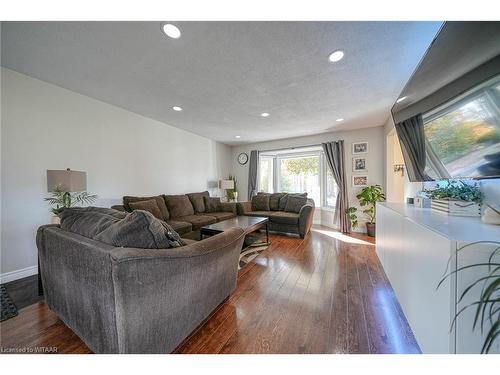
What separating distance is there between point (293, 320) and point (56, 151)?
3.37 m

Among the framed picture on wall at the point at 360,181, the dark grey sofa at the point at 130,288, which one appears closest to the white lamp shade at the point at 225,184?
the framed picture on wall at the point at 360,181

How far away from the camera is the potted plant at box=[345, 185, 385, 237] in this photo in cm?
362

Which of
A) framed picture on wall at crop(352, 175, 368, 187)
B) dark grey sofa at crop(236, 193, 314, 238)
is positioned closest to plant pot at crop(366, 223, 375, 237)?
framed picture on wall at crop(352, 175, 368, 187)

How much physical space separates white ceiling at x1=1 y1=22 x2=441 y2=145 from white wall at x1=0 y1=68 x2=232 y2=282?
244 mm

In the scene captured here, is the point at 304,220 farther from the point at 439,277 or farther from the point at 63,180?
the point at 63,180

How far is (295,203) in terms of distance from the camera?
4.03m

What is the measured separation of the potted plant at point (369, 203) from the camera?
3.62 meters

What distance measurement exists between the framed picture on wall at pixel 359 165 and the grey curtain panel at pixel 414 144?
6.46 ft

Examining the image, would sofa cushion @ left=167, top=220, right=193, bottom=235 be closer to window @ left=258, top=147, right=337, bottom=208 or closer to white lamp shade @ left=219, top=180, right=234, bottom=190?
white lamp shade @ left=219, top=180, right=234, bottom=190

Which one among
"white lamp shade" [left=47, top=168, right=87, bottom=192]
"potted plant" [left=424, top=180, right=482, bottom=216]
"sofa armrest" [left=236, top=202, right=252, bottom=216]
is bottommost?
"sofa armrest" [left=236, top=202, right=252, bottom=216]

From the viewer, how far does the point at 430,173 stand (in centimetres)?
170
